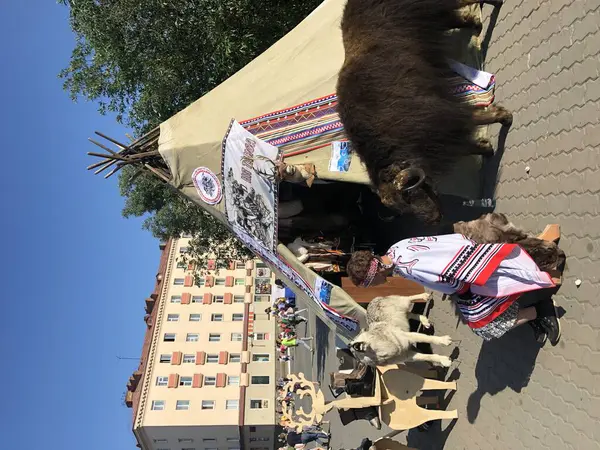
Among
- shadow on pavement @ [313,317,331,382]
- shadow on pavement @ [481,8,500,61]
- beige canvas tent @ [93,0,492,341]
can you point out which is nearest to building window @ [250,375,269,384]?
shadow on pavement @ [313,317,331,382]

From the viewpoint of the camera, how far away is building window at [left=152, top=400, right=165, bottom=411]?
25.7m

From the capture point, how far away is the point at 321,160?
5336 millimetres

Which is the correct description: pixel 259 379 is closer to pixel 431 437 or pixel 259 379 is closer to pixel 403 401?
pixel 431 437

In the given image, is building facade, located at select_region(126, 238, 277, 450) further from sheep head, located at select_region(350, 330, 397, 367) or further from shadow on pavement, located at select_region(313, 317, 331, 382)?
sheep head, located at select_region(350, 330, 397, 367)

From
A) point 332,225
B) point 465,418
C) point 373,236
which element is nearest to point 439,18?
point 332,225

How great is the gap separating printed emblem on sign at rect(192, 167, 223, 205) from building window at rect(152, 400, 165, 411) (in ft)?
76.7

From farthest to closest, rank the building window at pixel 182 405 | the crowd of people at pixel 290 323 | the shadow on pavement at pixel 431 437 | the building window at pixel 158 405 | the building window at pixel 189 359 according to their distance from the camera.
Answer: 1. the building window at pixel 189 359
2. the building window at pixel 182 405
3. the building window at pixel 158 405
4. the crowd of people at pixel 290 323
5. the shadow on pavement at pixel 431 437

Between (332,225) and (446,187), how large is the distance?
2.35 meters

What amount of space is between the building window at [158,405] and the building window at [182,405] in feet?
2.65

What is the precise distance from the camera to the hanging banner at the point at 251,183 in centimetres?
538

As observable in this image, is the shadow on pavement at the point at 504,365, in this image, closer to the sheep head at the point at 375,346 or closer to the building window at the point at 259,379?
the sheep head at the point at 375,346

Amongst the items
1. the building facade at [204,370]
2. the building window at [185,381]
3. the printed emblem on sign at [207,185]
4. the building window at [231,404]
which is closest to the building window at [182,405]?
the building facade at [204,370]

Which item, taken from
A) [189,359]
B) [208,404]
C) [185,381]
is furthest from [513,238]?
[189,359]

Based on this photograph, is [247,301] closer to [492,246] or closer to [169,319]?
[169,319]
